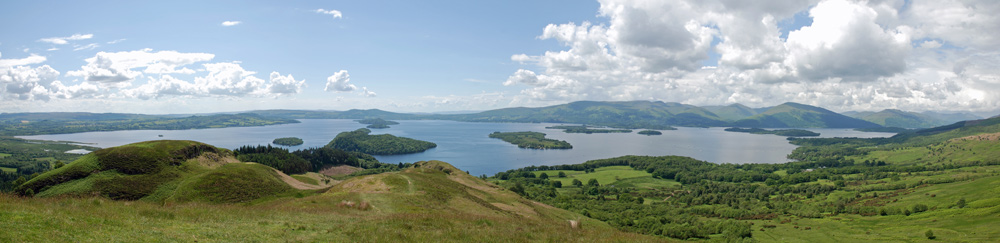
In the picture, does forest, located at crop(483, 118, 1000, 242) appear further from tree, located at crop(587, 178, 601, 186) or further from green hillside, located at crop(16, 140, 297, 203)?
green hillside, located at crop(16, 140, 297, 203)

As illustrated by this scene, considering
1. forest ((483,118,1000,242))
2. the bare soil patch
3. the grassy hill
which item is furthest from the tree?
the grassy hill

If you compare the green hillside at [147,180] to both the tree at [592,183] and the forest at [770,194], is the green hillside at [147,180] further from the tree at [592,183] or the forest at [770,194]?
the tree at [592,183]

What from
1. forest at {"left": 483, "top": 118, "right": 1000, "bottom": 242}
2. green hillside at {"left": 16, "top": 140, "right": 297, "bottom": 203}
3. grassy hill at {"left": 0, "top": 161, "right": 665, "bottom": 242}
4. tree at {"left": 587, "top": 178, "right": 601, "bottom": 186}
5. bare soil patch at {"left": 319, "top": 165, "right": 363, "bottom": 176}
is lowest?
bare soil patch at {"left": 319, "top": 165, "right": 363, "bottom": 176}

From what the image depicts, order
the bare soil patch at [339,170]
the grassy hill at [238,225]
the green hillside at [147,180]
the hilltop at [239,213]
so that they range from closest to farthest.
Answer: the grassy hill at [238,225], the hilltop at [239,213], the green hillside at [147,180], the bare soil patch at [339,170]

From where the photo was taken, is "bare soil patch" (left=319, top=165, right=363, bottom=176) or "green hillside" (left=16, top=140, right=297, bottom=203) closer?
"green hillside" (left=16, top=140, right=297, bottom=203)

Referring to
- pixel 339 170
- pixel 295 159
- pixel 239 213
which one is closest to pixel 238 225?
pixel 239 213

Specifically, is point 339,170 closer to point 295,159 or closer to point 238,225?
point 295,159

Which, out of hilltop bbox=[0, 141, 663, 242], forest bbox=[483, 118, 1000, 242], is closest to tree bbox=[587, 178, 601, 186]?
forest bbox=[483, 118, 1000, 242]

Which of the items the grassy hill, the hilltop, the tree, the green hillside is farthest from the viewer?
the tree

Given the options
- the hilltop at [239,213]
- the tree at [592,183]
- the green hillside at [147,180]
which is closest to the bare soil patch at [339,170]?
the tree at [592,183]

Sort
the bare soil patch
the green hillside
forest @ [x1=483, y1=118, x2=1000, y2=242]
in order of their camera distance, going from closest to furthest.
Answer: the green hillside
forest @ [x1=483, y1=118, x2=1000, y2=242]
the bare soil patch

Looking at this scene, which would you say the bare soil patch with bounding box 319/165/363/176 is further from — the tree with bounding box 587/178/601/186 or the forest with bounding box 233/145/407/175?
the tree with bounding box 587/178/601/186

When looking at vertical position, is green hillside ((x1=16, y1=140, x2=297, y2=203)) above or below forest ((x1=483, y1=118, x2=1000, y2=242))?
above

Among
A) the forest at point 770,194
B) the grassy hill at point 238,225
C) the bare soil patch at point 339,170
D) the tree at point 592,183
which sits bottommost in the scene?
the bare soil patch at point 339,170
